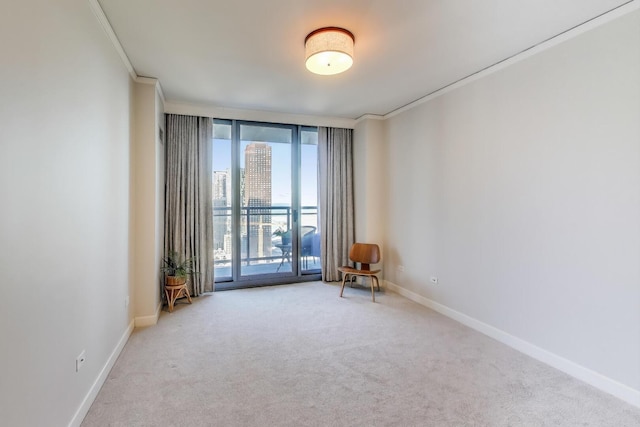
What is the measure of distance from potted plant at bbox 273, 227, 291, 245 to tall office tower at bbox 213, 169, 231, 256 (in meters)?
0.76

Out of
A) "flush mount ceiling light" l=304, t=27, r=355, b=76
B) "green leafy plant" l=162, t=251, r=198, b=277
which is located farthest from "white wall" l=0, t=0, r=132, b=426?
"flush mount ceiling light" l=304, t=27, r=355, b=76

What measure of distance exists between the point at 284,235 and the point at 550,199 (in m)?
3.54

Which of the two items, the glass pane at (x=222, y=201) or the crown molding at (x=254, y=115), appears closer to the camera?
the crown molding at (x=254, y=115)

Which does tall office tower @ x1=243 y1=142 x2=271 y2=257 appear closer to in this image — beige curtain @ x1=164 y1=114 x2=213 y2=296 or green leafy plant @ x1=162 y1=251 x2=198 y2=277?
beige curtain @ x1=164 y1=114 x2=213 y2=296

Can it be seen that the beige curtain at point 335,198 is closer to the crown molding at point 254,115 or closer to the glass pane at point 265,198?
the crown molding at point 254,115

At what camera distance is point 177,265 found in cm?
413

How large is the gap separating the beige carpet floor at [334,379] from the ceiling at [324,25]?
2645 millimetres

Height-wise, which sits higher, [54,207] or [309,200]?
[309,200]

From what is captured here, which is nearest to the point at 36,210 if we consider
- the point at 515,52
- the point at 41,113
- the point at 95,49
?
the point at 41,113

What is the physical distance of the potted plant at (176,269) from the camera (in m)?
3.79

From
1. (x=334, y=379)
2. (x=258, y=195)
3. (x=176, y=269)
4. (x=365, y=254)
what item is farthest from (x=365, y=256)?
(x=176, y=269)

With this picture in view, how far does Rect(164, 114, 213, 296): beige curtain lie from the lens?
4215mm

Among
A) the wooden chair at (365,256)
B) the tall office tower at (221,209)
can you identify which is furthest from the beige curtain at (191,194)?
the wooden chair at (365,256)

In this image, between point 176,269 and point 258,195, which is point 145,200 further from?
point 258,195
